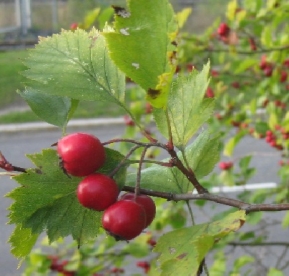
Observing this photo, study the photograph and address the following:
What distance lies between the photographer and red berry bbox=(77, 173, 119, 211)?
465 mm

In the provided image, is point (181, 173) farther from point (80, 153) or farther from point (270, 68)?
point (270, 68)

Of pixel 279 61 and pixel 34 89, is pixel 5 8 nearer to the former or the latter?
pixel 279 61

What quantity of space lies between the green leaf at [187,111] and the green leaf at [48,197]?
64mm

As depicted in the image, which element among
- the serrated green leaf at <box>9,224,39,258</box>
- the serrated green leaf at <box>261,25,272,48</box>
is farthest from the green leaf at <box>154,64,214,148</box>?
the serrated green leaf at <box>261,25,272,48</box>

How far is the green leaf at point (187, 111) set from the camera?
21.3 inches

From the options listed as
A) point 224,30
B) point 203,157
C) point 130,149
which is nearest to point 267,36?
point 224,30

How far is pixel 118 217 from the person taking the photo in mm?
457

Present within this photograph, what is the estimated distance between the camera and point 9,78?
31.2 feet

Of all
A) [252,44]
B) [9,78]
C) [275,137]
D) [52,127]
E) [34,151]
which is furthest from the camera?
[9,78]

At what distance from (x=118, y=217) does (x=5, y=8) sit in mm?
10095

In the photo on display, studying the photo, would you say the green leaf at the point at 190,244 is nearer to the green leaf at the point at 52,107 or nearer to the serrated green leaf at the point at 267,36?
the green leaf at the point at 52,107

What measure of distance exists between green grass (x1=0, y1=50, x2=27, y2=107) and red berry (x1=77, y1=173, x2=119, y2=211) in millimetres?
8709

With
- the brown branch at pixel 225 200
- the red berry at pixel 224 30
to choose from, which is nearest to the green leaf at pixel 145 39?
the brown branch at pixel 225 200

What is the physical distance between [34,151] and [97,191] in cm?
603
